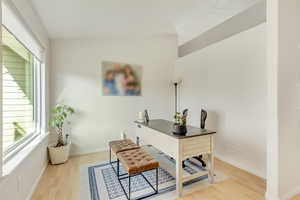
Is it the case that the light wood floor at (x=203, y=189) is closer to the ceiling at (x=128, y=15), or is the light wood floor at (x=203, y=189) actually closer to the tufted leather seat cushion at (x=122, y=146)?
the tufted leather seat cushion at (x=122, y=146)

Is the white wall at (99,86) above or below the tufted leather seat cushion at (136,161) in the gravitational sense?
above

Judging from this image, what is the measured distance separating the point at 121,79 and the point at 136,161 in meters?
2.13

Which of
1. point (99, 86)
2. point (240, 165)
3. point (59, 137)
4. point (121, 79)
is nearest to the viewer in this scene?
point (240, 165)

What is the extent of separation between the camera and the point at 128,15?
2.69 meters

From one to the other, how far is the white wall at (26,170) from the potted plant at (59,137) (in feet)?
0.66

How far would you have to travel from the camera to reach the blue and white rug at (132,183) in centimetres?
189

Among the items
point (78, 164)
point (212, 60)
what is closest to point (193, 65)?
point (212, 60)

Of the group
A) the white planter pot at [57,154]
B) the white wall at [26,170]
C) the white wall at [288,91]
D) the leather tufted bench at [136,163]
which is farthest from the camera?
the white planter pot at [57,154]

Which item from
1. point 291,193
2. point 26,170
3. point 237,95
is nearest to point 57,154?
point 26,170

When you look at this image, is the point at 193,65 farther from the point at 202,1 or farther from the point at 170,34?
the point at 202,1

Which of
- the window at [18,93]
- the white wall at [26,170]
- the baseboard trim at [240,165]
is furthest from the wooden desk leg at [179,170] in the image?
the window at [18,93]

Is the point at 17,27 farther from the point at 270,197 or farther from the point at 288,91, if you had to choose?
the point at 270,197

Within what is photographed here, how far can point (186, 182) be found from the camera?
7.07ft

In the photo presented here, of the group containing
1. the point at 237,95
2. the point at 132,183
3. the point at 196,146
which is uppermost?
the point at 237,95
